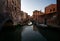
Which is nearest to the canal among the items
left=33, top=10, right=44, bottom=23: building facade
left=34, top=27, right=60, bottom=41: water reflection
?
left=34, top=27, right=60, bottom=41: water reflection

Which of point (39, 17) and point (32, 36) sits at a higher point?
point (39, 17)

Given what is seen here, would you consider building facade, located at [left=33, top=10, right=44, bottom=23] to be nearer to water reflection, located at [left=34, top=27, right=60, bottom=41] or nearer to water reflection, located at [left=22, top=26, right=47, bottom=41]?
water reflection, located at [left=22, top=26, right=47, bottom=41]

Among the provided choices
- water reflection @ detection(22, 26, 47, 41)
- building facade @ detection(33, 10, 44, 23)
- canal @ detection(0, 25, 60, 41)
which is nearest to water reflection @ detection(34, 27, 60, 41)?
canal @ detection(0, 25, 60, 41)

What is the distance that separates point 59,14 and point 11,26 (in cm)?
782

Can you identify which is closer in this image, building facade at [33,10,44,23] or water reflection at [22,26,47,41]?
water reflection at [22,26,47,41]

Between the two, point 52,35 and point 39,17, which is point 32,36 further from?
point 39,17

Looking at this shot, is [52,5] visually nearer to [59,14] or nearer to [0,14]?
[59,14]

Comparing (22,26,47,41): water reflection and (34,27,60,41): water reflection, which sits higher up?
(34,27,60,41): water reflection

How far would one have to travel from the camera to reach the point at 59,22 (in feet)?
45.3

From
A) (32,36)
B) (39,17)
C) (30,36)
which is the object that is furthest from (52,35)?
(39,17)

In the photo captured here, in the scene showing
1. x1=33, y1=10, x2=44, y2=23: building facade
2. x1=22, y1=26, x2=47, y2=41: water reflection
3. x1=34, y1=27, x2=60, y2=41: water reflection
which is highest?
x1=33, y1=10, x2=44, y2=23: building facade

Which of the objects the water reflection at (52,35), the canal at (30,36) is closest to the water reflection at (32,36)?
the canal at (30,36)

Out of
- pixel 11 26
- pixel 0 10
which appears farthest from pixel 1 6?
pixel 11 26

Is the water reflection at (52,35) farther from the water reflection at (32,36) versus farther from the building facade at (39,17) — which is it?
the building facade at (39,17)
